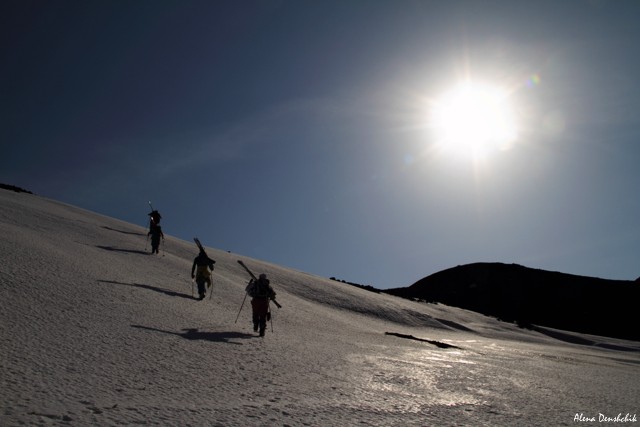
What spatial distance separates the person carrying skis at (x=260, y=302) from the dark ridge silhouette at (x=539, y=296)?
154 feet

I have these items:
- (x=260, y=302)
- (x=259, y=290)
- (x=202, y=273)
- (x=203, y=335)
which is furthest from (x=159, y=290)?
(x=203, y=335)

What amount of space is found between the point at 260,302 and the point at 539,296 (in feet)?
212

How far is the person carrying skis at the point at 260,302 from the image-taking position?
980cm

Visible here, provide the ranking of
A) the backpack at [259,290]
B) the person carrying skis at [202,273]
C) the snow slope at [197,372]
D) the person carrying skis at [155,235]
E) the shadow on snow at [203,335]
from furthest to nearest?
the person carrying skis at [155,235] < the person carrying skis at [202,273] < the backpack at [259,290] < the shadow on snow at [203,335] < the snow slope at [197,372]

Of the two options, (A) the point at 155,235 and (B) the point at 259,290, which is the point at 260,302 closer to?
(B) the point at 259,290

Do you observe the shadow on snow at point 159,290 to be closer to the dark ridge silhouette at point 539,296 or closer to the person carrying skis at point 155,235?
the person carrying skis at point 155,235

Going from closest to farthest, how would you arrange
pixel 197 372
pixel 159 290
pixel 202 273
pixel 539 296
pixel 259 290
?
pixel 197 372, pixel 259 290, pixel 159 290, pixel 202 273, pixel 539 296

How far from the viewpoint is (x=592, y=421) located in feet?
18.3

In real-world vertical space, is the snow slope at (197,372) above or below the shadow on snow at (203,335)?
above

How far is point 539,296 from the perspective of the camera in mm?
63594

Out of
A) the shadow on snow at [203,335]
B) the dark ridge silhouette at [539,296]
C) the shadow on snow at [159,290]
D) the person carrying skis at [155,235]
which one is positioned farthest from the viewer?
the dark ridge silhouette at [539,296]

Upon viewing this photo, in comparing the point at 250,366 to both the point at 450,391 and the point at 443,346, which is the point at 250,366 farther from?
the point at 443,346

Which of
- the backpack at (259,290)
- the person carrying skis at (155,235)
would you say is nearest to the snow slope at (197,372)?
the backpack at (259,290)

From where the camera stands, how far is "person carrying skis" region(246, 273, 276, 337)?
9.80 m
